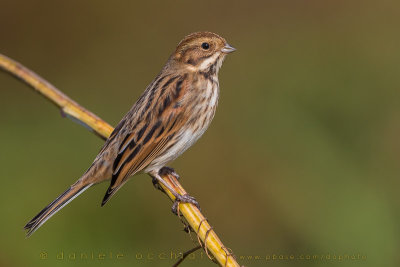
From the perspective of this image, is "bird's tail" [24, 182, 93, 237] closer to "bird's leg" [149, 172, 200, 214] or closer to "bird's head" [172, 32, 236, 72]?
"bird's leg" [149, 172, 200, 214]

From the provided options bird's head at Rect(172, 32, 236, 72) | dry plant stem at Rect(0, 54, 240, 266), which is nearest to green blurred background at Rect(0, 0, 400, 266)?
dry plant stem at Rect(0, 54, 240, 266)

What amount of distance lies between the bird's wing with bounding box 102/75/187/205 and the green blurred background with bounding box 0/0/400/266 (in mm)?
918

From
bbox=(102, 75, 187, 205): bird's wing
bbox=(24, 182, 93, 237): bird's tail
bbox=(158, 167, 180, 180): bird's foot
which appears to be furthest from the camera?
bbox=(158, 167, 180, 180): bird's foot

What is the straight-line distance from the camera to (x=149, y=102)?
15.5 feet

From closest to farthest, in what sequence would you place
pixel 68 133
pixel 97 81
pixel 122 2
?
pixel 68 133 < pixel 97 81 < pixel 122 2

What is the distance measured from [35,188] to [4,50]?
2158 mm

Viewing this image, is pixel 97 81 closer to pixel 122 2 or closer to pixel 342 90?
pixel 122 2

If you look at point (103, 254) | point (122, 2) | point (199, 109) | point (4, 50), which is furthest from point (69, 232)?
point (122, 2)

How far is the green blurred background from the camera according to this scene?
5.34 metres

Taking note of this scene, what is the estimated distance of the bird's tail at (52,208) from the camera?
4.10 meters

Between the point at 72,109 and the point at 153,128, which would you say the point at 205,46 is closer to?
the point at 153,128

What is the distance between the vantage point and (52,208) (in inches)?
168

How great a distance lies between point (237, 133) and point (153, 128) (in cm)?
225

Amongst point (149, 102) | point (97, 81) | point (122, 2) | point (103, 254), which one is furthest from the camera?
point (122, 2)
